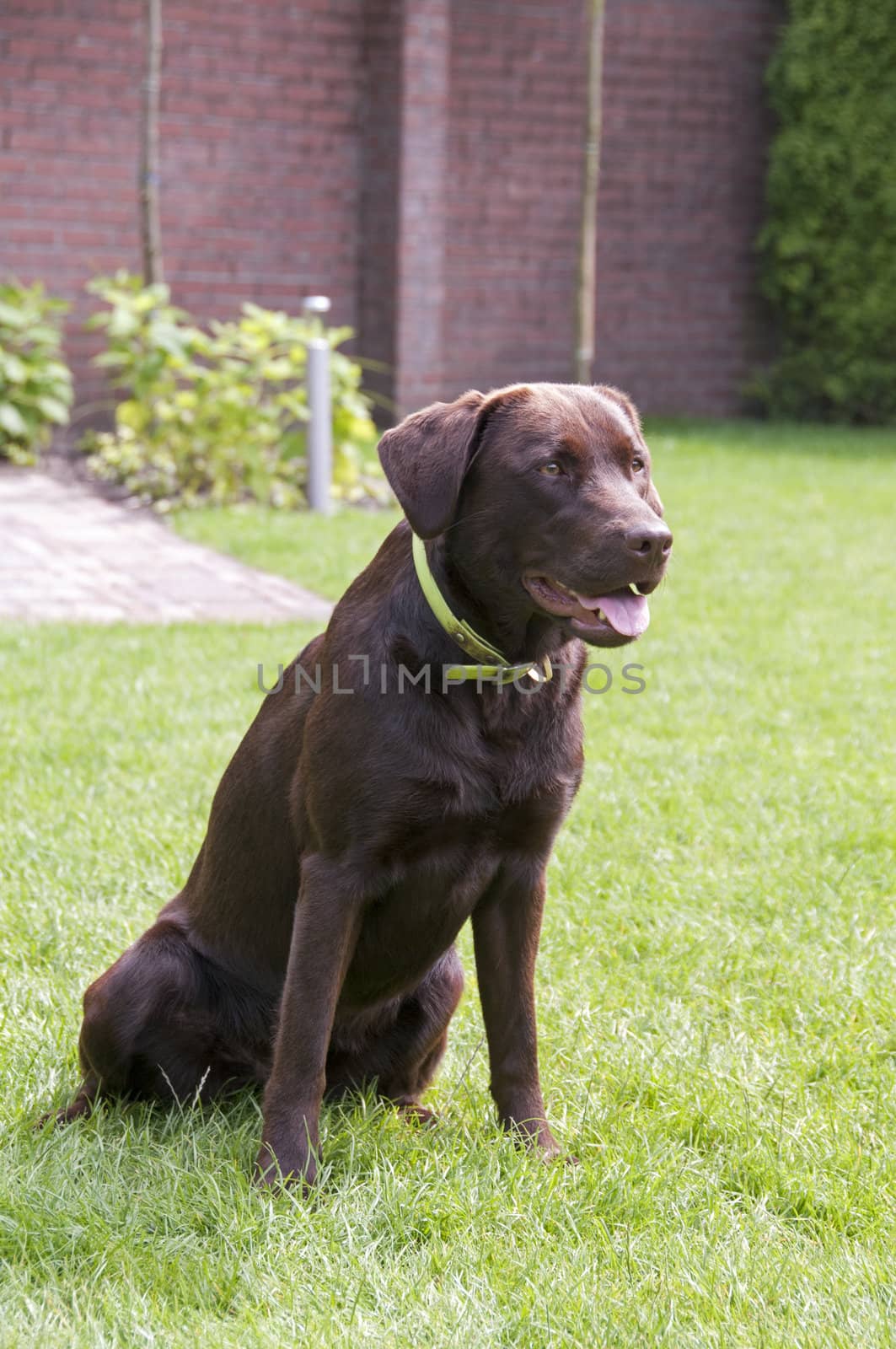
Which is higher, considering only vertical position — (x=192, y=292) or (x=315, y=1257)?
(x=192, y=292)

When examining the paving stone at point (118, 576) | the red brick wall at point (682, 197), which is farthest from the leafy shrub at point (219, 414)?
the red brick wall at point (682, 197)

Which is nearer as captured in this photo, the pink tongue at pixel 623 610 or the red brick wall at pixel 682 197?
the pink tongue at pixel 623 610

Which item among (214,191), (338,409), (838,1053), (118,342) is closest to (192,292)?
(214,191)

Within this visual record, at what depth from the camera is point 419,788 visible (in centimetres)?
212

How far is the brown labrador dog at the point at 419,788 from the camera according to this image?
2.14 m

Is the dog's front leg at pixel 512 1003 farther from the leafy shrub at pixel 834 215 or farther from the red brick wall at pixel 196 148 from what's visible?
the leafy shrub at pixel 834 215

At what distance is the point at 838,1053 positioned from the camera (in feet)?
8.71

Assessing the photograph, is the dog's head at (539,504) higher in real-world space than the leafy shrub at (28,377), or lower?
higher

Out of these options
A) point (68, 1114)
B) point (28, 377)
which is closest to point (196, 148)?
point (28, 377)

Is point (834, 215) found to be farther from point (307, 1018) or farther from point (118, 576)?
point (307, 1018)

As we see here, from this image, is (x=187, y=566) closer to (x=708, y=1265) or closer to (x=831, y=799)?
(x=831, y=799)

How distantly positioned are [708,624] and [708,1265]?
3.99 m

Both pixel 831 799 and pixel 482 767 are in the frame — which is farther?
pixel 831 799

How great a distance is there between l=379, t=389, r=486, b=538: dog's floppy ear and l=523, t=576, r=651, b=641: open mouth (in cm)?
18
